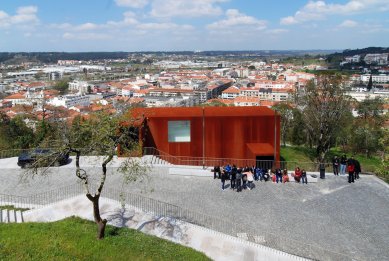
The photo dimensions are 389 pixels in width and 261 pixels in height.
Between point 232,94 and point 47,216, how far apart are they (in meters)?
135

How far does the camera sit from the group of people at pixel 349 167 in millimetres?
18812

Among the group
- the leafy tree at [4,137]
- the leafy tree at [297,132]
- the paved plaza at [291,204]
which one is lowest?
the leafy tree at [297,132]

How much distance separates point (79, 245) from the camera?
459 inches

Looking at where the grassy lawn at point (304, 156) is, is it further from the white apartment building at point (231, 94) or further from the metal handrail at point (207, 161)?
the white apartment building at point (231, 94)

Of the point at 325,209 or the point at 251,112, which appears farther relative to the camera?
the point at 251,112

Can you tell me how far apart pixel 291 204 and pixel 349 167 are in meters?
4.58

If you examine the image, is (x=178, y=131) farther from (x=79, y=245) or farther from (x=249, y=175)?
(x=79, y=245)

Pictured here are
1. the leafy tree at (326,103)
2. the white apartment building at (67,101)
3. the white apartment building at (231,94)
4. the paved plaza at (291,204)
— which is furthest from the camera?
the white apartment building at (231,94)

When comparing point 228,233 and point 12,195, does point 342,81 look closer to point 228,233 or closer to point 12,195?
point 228,233

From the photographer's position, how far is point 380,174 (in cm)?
1939

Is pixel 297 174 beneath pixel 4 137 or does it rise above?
above

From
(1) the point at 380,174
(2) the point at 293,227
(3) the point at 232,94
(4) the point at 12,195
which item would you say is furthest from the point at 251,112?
(3) the point at 232,94

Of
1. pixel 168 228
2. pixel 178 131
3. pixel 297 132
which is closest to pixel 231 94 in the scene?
pixel 297 132

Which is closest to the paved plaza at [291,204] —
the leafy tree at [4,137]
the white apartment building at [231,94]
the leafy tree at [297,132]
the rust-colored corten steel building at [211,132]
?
the rust-colored corten steel building at [211,132]
